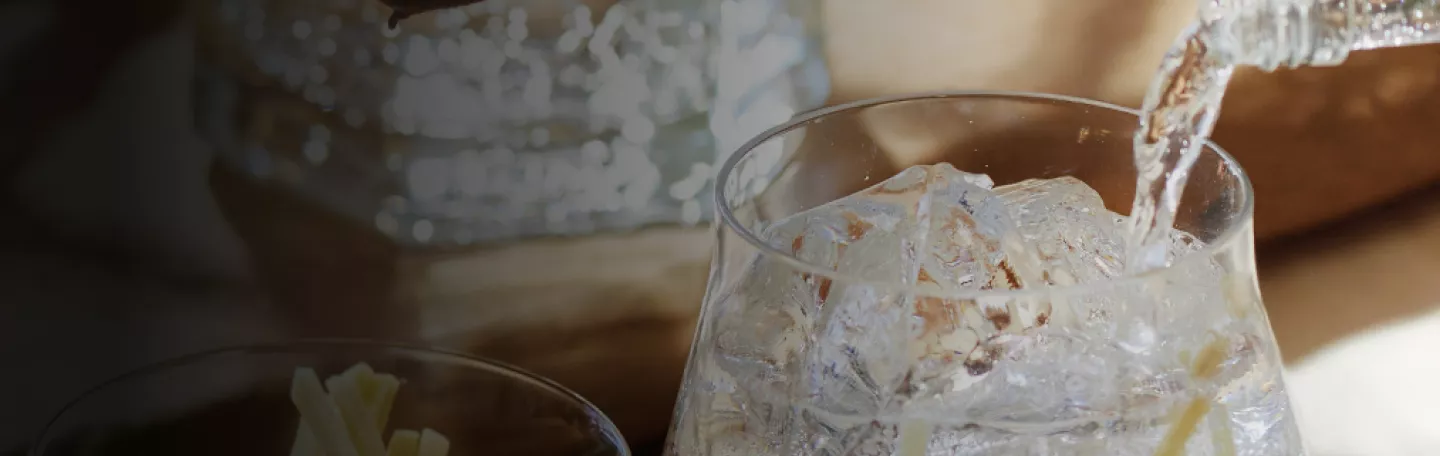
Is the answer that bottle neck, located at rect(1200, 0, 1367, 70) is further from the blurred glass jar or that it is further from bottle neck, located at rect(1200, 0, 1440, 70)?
the blurred glass jar

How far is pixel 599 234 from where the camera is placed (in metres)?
0.49

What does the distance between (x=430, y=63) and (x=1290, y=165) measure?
33 cm

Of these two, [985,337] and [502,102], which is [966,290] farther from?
[502,102]

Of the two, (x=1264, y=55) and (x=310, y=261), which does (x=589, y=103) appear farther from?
(x=1264, y=55)

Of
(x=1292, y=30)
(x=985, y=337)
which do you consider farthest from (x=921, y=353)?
(x=1292, y=30)

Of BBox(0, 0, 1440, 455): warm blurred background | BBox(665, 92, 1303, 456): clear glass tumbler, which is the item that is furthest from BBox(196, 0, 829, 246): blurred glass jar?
BBox(665, 92, 1303, 456): clear glass tumbler

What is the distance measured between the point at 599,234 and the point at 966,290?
243 mm

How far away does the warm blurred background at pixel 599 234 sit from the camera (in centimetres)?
42

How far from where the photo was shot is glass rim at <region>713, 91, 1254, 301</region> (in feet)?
0.87

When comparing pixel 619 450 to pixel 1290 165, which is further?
pixel 1290 165

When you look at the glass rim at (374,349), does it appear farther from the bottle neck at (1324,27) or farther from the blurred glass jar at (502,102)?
the bottle neck at (1324,27)

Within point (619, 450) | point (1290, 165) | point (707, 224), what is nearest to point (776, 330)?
point (619, 450)

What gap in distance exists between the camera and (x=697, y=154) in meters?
0.48

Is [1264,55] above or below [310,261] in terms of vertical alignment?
above
